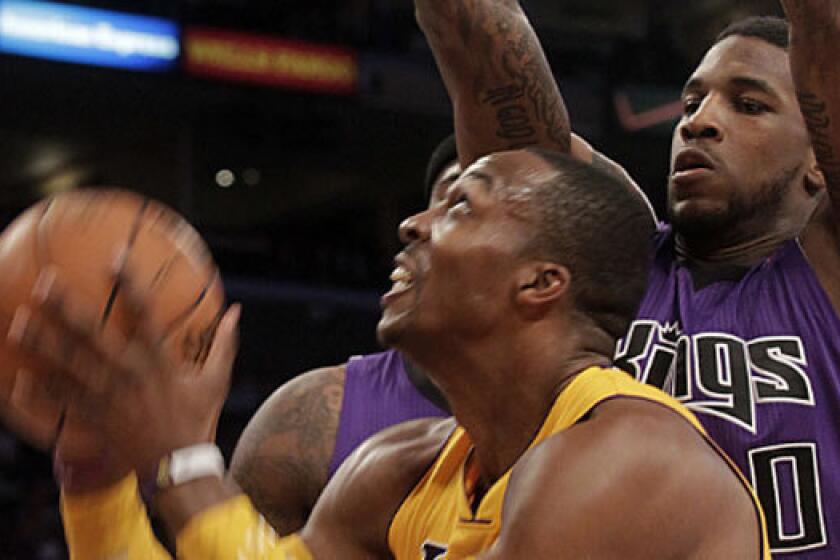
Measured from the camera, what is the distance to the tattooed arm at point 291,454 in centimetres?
368

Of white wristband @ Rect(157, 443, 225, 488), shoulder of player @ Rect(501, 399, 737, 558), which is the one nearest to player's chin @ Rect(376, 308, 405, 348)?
shoulder of player @ Rect(501, 399, 737, 558)

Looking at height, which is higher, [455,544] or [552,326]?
[552,326]

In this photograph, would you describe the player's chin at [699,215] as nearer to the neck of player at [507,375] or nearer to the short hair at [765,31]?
the short hair at [765,31]

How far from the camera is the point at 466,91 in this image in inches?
121

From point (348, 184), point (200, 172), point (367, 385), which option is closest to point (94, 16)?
point (200, 172)

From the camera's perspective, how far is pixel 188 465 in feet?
6.14

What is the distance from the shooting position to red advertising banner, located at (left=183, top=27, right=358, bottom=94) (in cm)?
1389

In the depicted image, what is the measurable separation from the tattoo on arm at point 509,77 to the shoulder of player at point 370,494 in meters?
0.72

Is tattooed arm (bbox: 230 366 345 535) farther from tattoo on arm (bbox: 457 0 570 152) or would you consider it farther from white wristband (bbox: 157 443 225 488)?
white wristband (bbox: 157 443 225 488)

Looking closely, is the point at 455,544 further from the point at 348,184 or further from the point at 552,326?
the point at 348,184

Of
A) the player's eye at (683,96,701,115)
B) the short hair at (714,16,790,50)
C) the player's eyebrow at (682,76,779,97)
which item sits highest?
the short hair at (714,16,790,50)

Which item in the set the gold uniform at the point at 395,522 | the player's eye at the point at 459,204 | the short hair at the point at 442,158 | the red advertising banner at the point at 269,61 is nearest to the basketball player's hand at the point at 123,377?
the gold uniform at the point at 395,522

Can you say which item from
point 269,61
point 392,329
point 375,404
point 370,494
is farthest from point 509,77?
point 269,61

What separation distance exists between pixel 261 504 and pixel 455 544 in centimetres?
154
